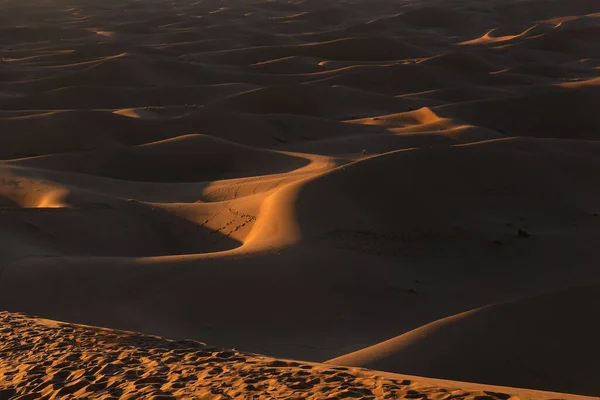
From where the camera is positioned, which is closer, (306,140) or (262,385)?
(262,385)

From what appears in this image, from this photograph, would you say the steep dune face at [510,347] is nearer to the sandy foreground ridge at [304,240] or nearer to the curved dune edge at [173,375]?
the sandy foreground ridge at [304,240]

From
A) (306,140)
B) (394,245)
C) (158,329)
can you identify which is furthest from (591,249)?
(306,140)

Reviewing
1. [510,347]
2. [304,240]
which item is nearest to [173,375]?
[510,347]

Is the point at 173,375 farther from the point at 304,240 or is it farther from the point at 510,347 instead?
the point at 304,240

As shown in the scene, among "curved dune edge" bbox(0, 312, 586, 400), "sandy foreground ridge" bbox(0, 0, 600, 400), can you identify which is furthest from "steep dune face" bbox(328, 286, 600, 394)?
"curved dune edge" bbox(0, 312, 586, 400)

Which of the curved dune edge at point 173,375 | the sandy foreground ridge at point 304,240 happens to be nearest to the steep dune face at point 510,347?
the sandy foreground ridge at point 304,240

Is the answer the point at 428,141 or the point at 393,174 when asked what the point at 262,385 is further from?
the point at 428,141

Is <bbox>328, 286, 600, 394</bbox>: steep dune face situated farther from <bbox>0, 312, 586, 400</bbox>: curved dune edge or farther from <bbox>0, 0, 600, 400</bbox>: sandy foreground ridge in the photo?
<bbox>0, 312, 586, 400</bbox>: curved dune edge
